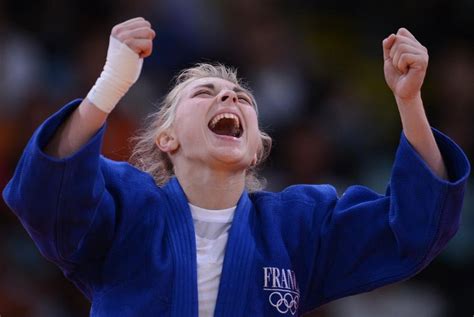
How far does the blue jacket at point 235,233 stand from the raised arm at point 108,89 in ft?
0.12

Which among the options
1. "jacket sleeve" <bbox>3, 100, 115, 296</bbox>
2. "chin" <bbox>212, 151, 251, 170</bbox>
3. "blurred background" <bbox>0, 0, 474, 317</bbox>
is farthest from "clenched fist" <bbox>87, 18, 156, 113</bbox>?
"blurred background" <bbox>0, 0, 474, 317</bbox>

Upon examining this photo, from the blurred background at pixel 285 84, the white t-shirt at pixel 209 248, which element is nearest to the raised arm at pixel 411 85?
the white t-shirt at pixel 209 248

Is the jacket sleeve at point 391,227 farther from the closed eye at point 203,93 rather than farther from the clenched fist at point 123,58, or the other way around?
the clenched fist at point 123,58

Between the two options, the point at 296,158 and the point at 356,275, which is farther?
the point at 296,158

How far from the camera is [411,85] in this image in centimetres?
319

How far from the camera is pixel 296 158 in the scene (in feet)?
20.2

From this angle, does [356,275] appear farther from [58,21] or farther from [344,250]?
[58,21]

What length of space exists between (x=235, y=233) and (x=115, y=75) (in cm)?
66

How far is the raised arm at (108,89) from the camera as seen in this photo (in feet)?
9.90

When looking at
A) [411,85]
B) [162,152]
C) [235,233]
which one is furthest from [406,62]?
[162,152]

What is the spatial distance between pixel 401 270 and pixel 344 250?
0.21 m

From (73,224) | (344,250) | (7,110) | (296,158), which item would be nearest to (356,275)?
(344,250)

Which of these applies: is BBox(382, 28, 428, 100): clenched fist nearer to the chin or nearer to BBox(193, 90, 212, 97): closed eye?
the chin

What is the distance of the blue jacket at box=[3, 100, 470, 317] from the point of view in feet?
9.98
